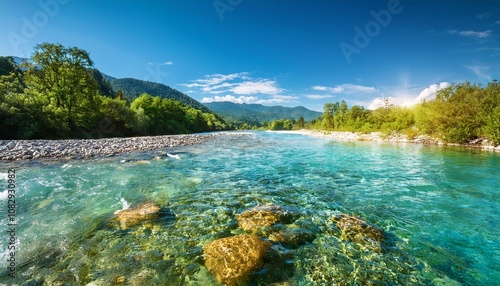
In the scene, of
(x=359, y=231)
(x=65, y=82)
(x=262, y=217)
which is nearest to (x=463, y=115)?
(x=359, y=231)

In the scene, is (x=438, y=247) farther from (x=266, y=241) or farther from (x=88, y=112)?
(x=88, y=112)

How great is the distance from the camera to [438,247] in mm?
4512

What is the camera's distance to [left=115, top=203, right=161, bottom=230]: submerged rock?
5.33m

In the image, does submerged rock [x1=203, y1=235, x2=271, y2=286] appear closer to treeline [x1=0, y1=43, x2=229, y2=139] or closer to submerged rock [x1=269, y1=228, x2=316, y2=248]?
submerged rock [x1=269, y1=228, x2=316, y2=248]

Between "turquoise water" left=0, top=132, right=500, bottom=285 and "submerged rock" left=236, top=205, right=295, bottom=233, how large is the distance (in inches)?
11.4

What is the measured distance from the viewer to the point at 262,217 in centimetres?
563

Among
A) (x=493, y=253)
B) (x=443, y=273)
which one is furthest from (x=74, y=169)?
(x=493, y=253)

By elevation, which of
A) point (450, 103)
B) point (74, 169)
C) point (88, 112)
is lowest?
point (74, 169)

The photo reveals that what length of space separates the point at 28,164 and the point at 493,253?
17.9 m

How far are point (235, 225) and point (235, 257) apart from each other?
1.52m

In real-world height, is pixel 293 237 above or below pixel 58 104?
below

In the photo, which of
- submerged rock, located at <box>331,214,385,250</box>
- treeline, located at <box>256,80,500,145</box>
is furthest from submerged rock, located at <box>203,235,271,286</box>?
treeline, located at <box>256,80,500,145</box>

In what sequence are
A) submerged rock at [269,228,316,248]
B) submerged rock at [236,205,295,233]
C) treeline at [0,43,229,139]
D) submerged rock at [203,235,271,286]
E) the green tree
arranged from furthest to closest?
the green tree → treeline at [0,43,229,139] → submerged rock at [236,205,295,233] → submerged rock at [269,228,316,248] → submerged rock at [203,235,271,286]

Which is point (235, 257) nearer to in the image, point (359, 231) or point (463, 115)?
point (359, 231)
